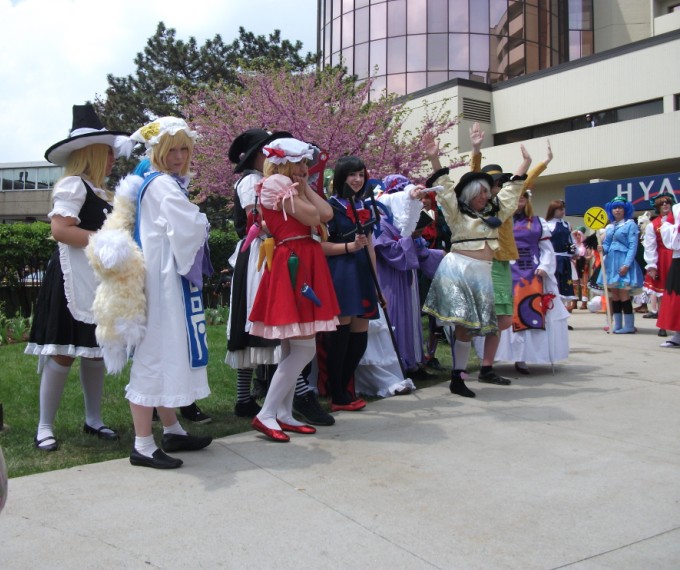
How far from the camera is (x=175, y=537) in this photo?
2828mm

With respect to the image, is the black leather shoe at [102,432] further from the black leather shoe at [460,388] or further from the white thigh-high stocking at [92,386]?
the black leather shoe at [460,388]

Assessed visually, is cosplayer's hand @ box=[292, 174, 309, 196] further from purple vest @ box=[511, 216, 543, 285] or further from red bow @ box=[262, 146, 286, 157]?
purple vest @ box=[511, 216, 543, 285]

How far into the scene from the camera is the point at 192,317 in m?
3.78

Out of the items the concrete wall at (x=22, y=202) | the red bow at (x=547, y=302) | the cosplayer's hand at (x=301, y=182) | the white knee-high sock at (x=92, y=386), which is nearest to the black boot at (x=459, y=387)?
the red bow at (x=547, y=302)

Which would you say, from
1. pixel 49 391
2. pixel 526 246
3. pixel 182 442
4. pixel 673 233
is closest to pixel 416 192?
pixel 526 246

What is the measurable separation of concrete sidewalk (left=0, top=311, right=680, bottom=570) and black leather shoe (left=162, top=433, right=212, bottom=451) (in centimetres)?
8

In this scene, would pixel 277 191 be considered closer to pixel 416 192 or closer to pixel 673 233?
pixel 416 192

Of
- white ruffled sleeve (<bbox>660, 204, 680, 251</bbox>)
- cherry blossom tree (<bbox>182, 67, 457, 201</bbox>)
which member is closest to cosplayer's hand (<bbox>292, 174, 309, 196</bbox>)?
white ruffled sleeve (<bbox>660, 204, 680, 251</bbox>)

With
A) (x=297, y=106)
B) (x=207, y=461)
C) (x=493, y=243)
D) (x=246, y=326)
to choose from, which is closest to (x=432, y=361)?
(x=493, y=243)

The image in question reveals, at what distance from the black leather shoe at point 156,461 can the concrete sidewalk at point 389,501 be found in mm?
49

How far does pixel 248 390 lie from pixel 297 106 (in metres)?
10.5

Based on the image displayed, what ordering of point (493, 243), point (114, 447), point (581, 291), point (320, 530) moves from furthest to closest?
point (581, 291), point (493, 243), point (114, 447), point (320, 530)

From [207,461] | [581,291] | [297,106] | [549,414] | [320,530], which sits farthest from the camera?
[581,291]

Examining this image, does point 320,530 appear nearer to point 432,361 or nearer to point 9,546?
point 9,546
